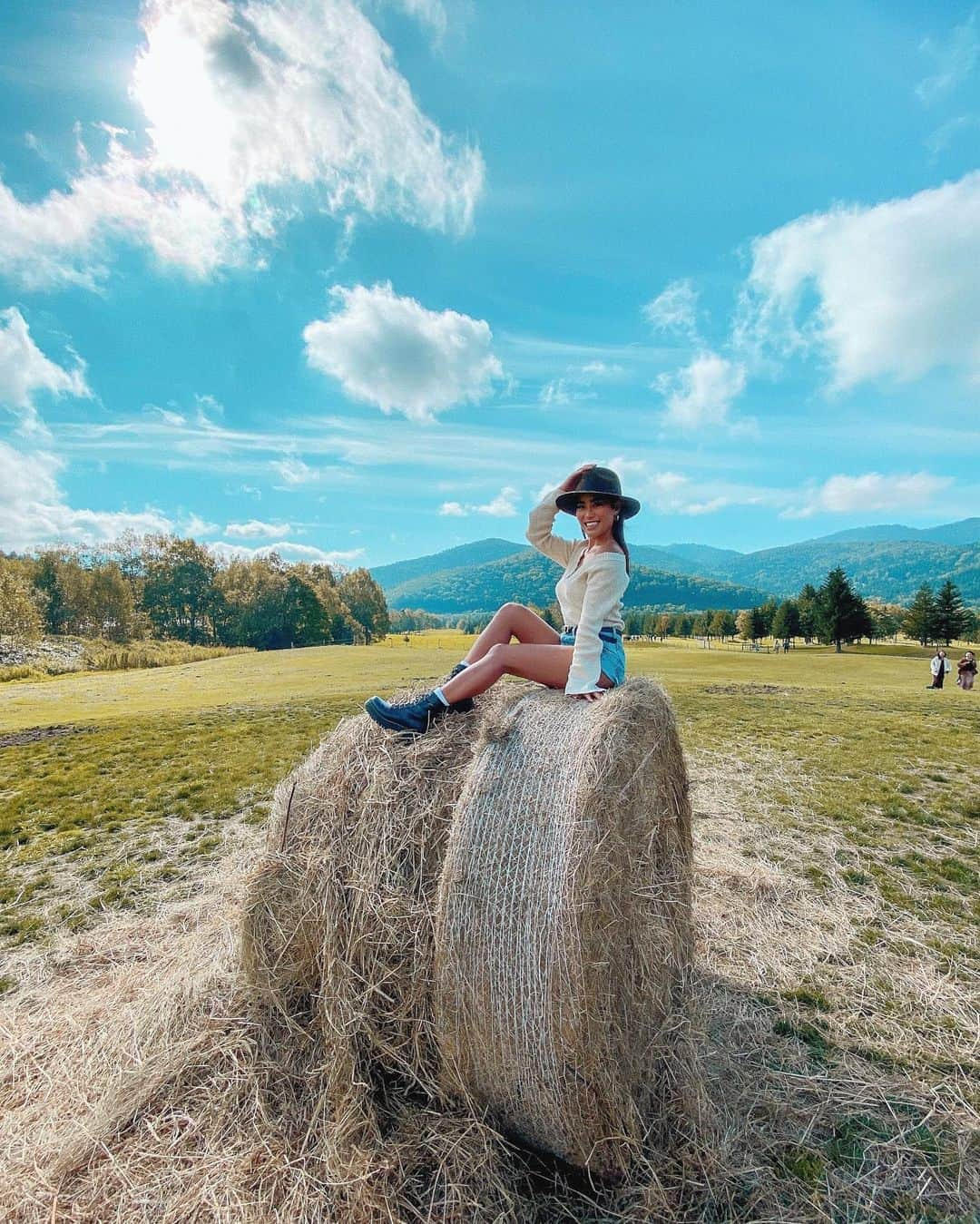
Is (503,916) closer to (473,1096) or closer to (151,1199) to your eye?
(473,1096)

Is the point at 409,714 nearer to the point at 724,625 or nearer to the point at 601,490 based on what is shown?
the point at 601,490

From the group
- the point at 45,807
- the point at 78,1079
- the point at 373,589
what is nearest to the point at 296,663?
the point at 45,807

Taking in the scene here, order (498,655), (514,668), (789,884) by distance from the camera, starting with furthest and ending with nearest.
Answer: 1. (789,884)
2. (514,668)
3. (498,655)

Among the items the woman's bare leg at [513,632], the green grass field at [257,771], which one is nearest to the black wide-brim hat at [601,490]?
the woman's bare leg at [513,632]

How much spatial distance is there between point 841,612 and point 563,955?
6740 cm

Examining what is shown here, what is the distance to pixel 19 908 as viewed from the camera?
530 centimetres

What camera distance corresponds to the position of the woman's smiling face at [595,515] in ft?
13.0

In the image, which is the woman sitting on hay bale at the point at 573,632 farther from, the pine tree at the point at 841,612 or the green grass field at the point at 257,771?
the pine tree at the point at 841,612

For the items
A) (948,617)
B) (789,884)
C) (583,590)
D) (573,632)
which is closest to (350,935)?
(573,632)

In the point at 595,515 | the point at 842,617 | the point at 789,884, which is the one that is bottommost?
the point at 789,884

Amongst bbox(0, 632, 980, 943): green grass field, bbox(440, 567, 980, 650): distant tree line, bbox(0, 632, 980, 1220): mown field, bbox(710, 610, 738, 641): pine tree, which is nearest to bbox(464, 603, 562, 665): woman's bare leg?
bbox(0, 632, 980, 1220): mown field

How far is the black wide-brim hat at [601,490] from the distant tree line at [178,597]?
2542 inches

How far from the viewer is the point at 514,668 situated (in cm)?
382

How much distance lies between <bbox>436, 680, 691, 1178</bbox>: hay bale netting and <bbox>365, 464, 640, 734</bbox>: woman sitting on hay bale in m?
0.54
